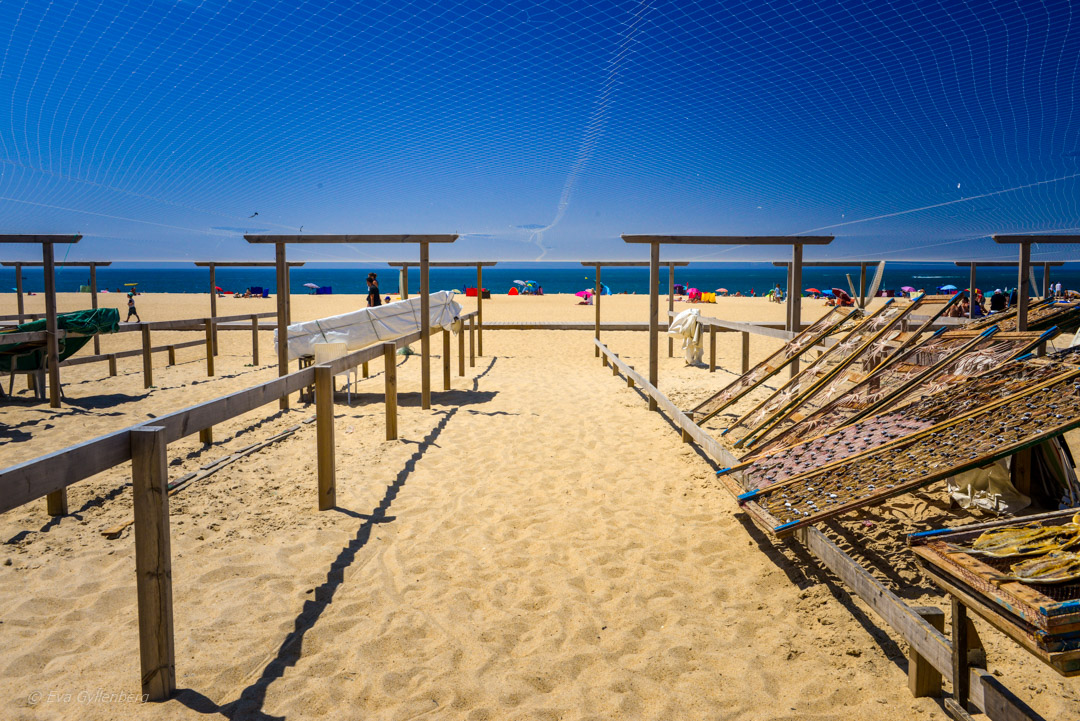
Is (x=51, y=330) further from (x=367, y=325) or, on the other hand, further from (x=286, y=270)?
(x=367, y=325)

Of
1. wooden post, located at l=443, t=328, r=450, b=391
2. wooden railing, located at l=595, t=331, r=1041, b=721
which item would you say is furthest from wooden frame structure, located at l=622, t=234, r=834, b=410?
wooden railing, located at l=595, t=331, r=1041, b=721

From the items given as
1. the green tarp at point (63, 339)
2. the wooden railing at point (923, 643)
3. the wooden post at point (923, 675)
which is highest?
the green tarp at point (63, 339)

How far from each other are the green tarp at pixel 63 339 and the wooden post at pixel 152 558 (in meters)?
7.19

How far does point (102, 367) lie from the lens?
11.4 m

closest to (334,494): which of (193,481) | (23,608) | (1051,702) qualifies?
(193,481)

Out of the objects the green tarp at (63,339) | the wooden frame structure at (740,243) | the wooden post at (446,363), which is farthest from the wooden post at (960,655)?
the green tarp at (63,339)

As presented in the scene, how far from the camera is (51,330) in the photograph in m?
7.81

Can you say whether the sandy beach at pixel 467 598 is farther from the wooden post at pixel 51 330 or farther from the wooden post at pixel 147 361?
the wooden post at pixel 147 361

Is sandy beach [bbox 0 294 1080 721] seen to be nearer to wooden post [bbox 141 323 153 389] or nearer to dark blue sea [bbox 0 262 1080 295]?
wooden post [bbox 141 323 153 389]

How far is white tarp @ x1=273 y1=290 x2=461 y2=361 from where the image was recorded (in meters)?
8.27

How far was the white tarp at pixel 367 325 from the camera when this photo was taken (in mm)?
8273

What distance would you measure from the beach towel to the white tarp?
4328mm

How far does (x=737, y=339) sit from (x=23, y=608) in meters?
15.4

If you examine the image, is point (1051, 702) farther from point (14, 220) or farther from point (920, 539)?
point (14, 220)
